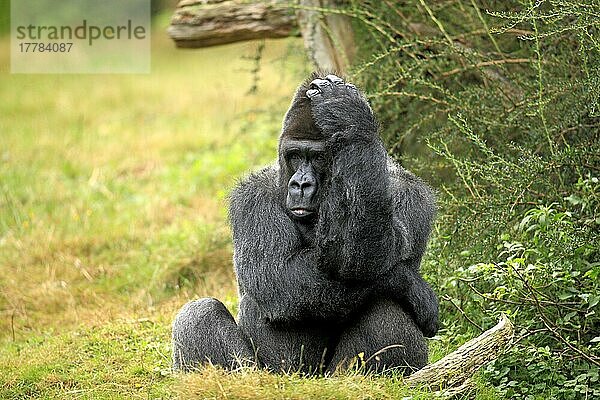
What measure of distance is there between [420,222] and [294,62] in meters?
4.20

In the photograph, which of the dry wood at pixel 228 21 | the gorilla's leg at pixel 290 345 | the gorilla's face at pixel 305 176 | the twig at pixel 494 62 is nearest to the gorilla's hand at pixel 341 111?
the gorilla's face at pixel 305 176

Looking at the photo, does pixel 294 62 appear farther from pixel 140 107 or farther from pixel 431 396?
pixel 140 107

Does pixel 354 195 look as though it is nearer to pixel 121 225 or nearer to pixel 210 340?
pixel 210 340

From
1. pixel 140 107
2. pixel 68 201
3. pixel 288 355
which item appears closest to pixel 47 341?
pixel 288 355

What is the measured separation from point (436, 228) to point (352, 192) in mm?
1808

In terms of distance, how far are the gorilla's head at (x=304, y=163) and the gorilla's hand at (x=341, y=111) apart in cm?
10

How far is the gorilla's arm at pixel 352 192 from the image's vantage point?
407 centimetres

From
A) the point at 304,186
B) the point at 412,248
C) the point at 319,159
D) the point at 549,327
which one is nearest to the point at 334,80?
the point at 319,159

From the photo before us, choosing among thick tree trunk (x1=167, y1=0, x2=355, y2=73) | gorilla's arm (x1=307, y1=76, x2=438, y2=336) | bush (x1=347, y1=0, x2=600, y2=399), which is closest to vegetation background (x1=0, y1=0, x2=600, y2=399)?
bush (x1=347, y1=0, x2=600, y2=399)

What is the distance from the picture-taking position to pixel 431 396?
4277 mm

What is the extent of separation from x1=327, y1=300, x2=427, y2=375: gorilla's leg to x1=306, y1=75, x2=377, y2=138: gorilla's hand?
2.91ft

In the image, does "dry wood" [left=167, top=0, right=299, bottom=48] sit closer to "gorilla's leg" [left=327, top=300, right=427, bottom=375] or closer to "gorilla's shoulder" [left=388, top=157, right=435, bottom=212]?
"gorilla's shoulder" [left=388, top=157, right=435, bottom=212]

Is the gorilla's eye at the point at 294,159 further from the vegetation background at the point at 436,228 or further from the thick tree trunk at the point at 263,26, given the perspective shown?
the thick tree trunk at the point at 263,26

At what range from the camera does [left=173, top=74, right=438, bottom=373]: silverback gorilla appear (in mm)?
4109
